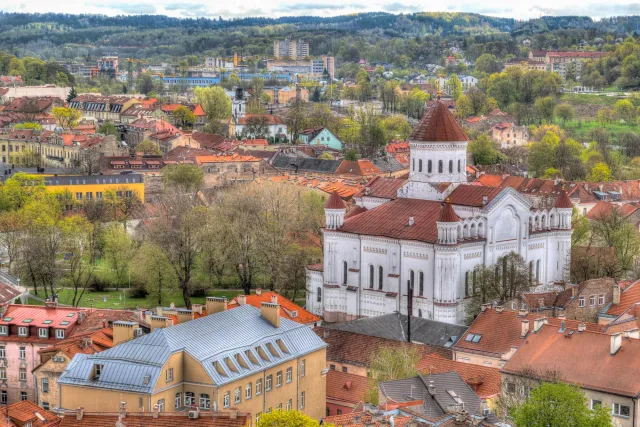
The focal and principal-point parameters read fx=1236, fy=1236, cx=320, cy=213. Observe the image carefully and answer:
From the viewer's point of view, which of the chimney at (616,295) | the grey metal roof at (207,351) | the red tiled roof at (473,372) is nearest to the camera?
the grey metal roof at (207,351)

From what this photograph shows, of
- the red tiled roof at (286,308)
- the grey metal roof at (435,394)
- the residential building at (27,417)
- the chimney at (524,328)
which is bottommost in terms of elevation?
the red tiled roof at (286,308)

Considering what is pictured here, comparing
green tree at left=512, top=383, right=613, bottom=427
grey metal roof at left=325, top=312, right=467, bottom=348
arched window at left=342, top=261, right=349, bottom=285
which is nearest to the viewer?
green tree at left=512, top=383, right=613, bottom=427

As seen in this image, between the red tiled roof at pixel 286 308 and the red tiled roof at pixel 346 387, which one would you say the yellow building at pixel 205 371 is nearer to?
the red tiled roof at pixel 346 387

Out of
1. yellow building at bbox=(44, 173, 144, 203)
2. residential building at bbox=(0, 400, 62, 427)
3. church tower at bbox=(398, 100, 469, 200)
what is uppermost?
church tower at bbox=(398, 100, 469, 200)

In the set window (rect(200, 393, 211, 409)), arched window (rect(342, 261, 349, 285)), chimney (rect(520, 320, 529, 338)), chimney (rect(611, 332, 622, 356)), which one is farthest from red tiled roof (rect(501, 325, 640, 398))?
arched window (rect(342, 261, 349, 285))

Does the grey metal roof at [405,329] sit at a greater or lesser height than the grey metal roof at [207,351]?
lesser

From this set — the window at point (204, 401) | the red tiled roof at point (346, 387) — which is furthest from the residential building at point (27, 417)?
the red tiled roof at point (346, 387)

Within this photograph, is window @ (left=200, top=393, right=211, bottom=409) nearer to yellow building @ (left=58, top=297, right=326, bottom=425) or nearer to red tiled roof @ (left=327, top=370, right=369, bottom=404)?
yellow building @ (left=58, top=297, right=326, bottom=425)

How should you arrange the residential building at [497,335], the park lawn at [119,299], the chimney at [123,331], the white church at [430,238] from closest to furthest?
the chimney at [123,331]
the residential building at [497,335]
the white church at [430,238]
the park lawn at [119,299]
